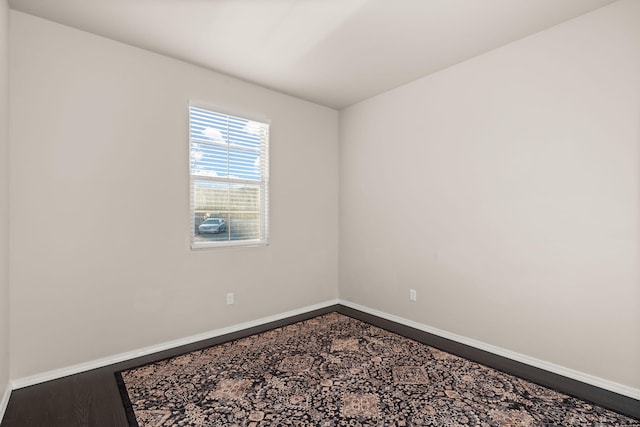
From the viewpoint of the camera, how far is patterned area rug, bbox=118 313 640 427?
2.02m

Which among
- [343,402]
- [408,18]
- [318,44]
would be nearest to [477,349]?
[343,402]

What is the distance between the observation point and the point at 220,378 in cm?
251

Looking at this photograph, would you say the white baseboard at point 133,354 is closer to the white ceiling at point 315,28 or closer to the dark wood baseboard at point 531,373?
the dark wood baseboard at point 531,373

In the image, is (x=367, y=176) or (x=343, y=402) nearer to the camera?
(x=343, y=402)

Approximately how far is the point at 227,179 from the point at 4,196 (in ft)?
5.78

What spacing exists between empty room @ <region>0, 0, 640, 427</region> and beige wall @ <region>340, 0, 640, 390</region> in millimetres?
16

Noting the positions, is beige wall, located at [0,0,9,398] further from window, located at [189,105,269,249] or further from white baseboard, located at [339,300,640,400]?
white baseboard, located at [339,300,640,400]

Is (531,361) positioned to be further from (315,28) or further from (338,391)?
(315,28)

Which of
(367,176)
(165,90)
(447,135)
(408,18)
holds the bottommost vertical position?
(367,176)

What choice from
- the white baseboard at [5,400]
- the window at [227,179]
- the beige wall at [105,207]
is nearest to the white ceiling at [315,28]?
the beige wall at [105,207]

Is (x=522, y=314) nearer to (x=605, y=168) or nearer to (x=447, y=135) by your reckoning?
(x=605, y=168)

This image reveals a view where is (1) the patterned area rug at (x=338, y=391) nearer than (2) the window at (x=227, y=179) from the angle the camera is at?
Yes

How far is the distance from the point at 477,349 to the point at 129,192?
350cm

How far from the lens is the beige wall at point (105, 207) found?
247cm
